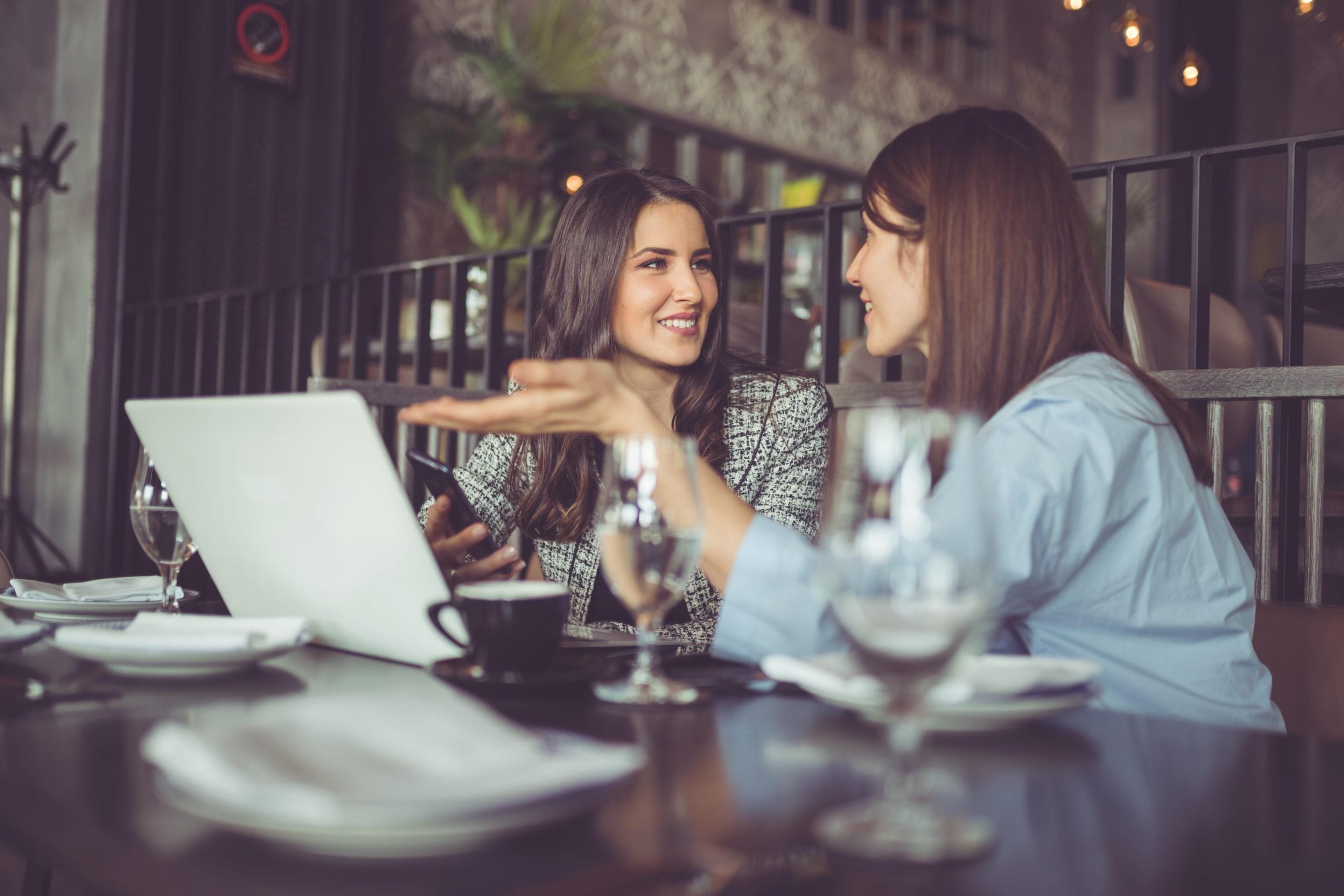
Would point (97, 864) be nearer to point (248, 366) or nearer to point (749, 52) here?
point (248, 366)

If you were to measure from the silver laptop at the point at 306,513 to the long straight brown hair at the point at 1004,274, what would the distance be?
0.50m

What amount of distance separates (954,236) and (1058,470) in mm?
247

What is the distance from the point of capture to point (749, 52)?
6.44 metres

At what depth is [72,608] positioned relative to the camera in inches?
38.9

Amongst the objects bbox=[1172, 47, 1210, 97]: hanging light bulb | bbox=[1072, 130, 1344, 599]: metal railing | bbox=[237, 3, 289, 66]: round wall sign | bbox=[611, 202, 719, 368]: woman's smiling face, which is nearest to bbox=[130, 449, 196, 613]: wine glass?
bbox=[611, 202, 719, 368]: woman's smiling face

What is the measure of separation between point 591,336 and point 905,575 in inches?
49.0

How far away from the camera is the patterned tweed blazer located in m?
1.47

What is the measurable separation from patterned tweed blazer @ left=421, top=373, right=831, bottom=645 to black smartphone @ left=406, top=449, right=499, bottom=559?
381mm

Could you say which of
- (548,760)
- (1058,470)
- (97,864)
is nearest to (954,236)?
(1058,470)

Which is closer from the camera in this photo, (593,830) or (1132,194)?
(593,830)

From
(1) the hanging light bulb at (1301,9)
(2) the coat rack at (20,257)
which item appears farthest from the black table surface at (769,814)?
(1) the hanging light bulb at (1301,9)

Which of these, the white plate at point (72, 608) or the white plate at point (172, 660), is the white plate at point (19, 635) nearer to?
the white plate at point (172, 660)

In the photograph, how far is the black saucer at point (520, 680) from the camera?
71cm

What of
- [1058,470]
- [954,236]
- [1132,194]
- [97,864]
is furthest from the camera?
[1132,194]
